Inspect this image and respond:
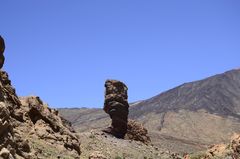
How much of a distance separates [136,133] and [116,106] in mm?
5595

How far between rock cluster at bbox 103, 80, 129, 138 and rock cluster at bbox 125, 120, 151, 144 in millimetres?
882

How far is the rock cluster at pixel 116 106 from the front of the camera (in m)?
64.4

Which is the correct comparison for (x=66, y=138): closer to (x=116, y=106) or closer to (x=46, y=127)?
(x=46, y=127)

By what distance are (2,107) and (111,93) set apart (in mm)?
53558

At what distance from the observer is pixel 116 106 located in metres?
64.2

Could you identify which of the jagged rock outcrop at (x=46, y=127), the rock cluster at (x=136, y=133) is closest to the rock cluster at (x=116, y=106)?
the rock cluster at (x=136, y=133)

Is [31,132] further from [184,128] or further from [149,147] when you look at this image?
[184,128]

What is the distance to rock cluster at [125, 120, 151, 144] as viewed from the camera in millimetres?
66188

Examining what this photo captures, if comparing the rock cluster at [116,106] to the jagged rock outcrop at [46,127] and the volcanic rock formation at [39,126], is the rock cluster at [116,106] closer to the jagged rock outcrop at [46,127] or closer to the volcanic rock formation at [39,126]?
the volcanic rock formation at [39,126]

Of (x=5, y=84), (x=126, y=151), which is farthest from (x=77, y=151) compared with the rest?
(x=126, y=151)

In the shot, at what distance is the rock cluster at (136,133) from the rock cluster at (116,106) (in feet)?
2.89

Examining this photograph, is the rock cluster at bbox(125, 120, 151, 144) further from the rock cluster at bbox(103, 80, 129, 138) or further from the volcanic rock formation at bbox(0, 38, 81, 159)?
the volcanic rock formation at bbox(0, 38, 81, 159)

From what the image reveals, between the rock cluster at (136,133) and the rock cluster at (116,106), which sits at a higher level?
the rock cluster at (116,106)

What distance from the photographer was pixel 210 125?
6978 inches
